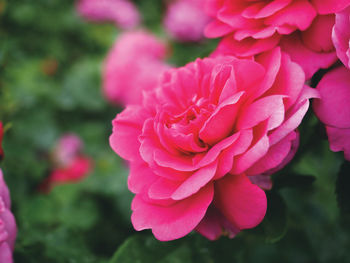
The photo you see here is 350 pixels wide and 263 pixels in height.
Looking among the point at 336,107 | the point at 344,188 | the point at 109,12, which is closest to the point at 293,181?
the point at 344,188

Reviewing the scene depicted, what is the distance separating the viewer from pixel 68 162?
5.19 ft

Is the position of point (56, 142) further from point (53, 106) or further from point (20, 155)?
point (20, 155)

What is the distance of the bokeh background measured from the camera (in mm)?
658

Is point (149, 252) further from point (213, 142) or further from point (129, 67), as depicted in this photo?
point (129, 67)

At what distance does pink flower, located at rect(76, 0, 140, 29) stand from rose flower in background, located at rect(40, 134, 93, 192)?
2.42 feet

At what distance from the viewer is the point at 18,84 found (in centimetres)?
139

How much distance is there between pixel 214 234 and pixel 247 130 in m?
0.16

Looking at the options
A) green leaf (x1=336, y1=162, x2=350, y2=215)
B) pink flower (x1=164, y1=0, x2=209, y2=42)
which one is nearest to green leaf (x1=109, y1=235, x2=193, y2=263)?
green leaf (x1=336, y1=162, x2=350, y2=215)

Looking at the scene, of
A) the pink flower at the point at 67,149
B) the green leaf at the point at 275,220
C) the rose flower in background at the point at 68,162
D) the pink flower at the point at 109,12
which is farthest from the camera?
the pink flower at the point at 109,12

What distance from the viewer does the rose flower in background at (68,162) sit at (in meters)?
1.38

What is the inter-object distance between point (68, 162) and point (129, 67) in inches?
18.9

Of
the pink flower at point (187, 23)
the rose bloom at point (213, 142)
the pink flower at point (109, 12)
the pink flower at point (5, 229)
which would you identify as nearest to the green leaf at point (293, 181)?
the rose bloom at point (213, 142)

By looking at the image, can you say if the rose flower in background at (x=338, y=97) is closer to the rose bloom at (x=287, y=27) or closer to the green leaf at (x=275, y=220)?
the rose bloom at (x=287, y=27)

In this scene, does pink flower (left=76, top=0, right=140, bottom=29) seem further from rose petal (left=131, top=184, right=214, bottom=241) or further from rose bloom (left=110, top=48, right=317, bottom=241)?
rose petal (left=131, top=184, right=214, bottom=241)
